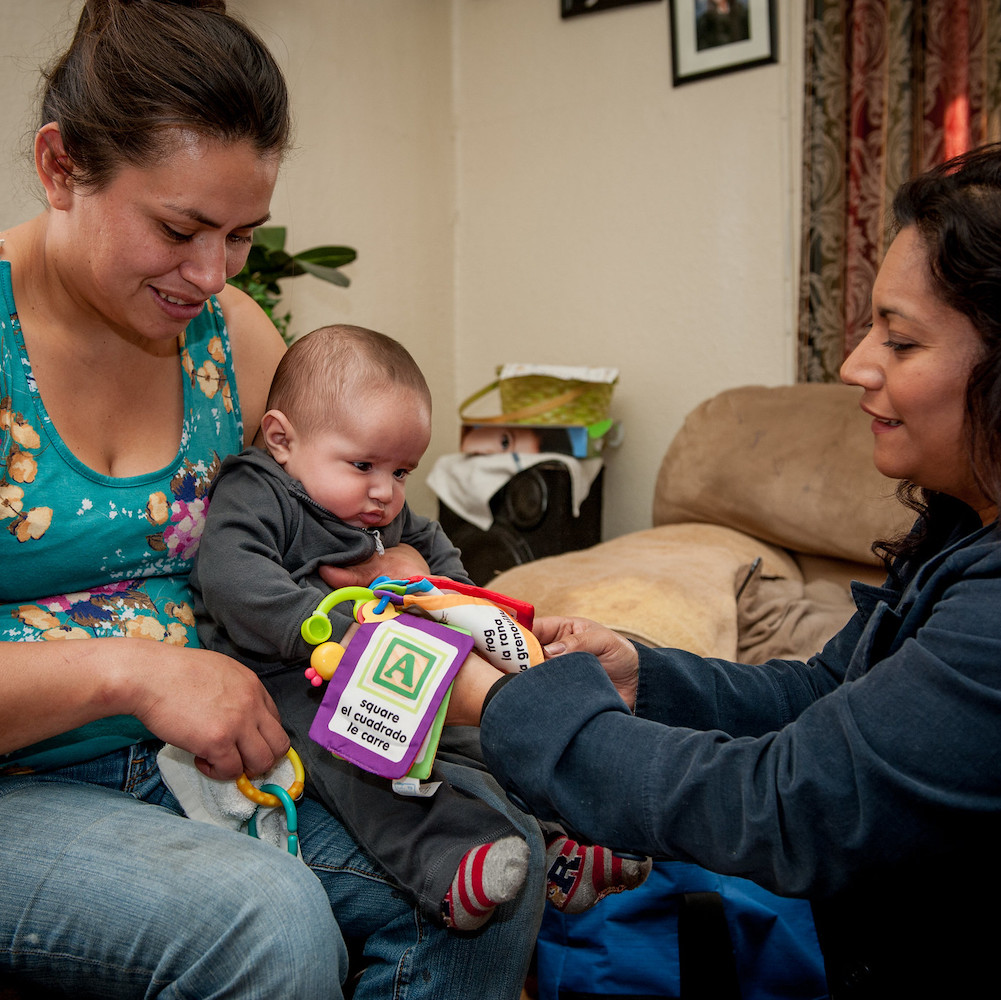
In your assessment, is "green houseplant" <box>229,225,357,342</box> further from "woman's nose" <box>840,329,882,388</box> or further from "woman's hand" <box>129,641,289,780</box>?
"woman's nose" <box>840,329,882,388</box>

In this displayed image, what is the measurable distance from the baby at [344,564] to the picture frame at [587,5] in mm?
2658

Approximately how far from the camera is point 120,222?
3.23ft

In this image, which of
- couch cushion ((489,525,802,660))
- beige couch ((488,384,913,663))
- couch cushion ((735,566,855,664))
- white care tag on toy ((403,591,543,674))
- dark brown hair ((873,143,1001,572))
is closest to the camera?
dark brown hair ((873,143,1001,572))

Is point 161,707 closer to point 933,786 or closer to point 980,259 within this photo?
point 933,786

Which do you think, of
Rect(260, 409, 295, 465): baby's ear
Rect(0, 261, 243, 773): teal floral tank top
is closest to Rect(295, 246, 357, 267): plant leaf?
Rect(260, 409, 295, 465): baby's ear

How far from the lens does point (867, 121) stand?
2.95m

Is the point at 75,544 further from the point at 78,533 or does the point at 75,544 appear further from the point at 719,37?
the point at 719,37

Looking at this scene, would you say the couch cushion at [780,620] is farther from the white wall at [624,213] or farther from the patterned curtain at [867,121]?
the white wall at [624,213]

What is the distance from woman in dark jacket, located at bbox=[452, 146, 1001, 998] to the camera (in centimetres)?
74

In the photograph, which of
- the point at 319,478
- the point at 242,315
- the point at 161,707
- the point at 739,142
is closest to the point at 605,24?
the point at 739,142

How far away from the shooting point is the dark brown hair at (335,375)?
1.22 metres

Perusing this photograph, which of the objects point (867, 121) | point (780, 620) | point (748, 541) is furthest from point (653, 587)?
point (867, 121)

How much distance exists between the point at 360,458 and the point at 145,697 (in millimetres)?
422

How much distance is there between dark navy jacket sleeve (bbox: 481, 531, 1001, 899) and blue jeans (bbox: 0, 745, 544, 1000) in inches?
9.4
